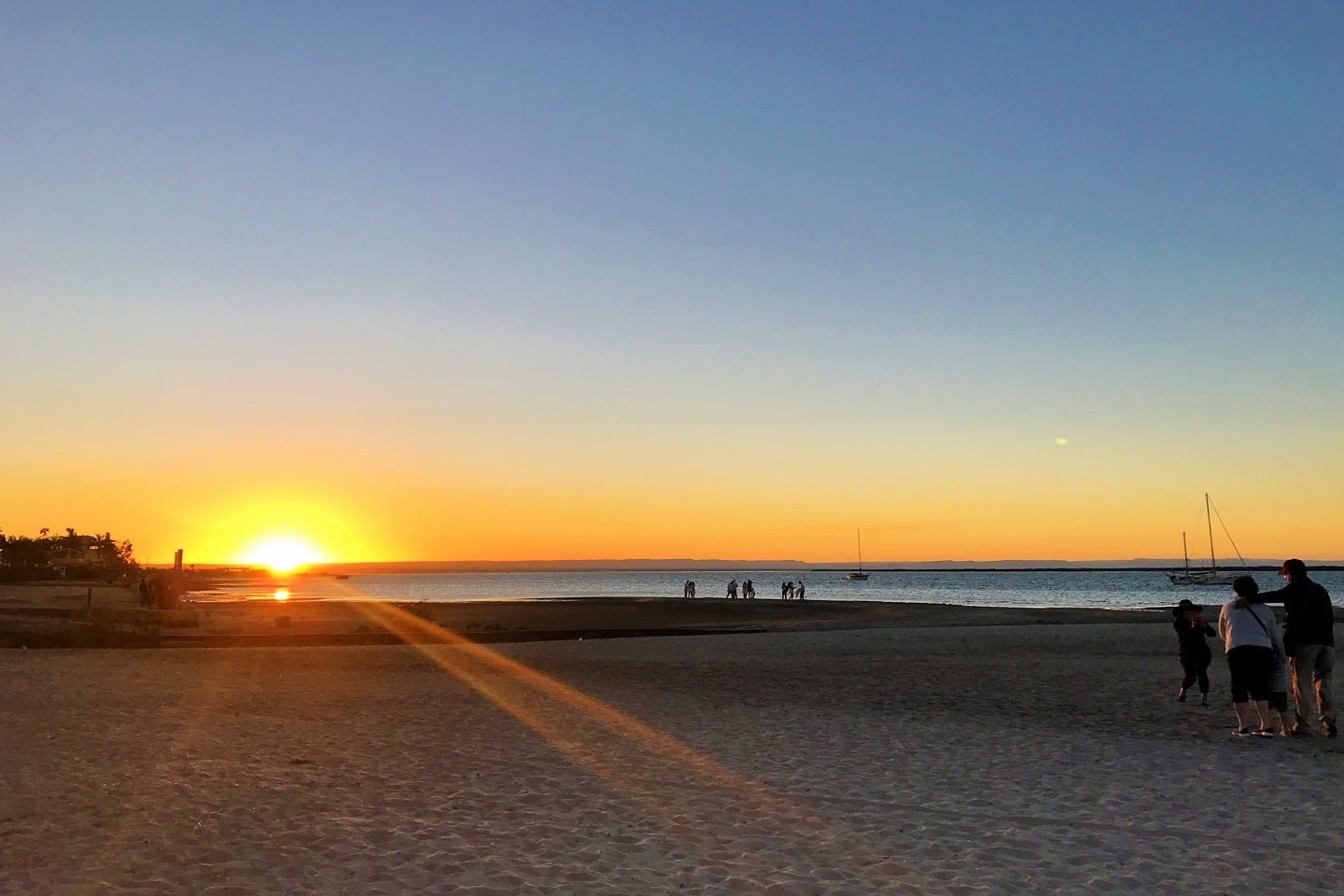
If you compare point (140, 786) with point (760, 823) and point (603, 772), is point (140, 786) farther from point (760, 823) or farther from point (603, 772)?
point (760, 823)

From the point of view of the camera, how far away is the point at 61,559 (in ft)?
359

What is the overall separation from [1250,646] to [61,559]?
12186 centimetres

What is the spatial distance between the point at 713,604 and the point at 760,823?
5845cm

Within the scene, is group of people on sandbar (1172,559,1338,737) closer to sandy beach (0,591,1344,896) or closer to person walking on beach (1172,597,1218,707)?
sandy beach (0,591,1344,896)

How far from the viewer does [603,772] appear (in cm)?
1023

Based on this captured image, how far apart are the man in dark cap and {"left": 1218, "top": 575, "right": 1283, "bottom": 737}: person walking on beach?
8.6 inches

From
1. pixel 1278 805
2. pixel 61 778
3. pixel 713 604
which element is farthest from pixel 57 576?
pixel 1278 805

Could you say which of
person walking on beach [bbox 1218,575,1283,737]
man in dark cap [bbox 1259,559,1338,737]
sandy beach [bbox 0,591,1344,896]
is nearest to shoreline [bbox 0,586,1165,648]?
sandy beach [bbox 0,591,1344,896]

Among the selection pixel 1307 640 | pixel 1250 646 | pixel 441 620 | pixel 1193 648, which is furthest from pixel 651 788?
pixel 441 620

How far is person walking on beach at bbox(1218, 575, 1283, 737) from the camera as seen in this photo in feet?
38.3

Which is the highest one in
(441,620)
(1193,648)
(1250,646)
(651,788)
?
(1250,646)

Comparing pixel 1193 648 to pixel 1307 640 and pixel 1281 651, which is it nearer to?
pixel 1281 651

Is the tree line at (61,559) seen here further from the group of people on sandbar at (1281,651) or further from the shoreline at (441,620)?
the group of people on sandbar at (1281,651)

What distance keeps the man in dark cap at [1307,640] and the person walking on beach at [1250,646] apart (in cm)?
22
